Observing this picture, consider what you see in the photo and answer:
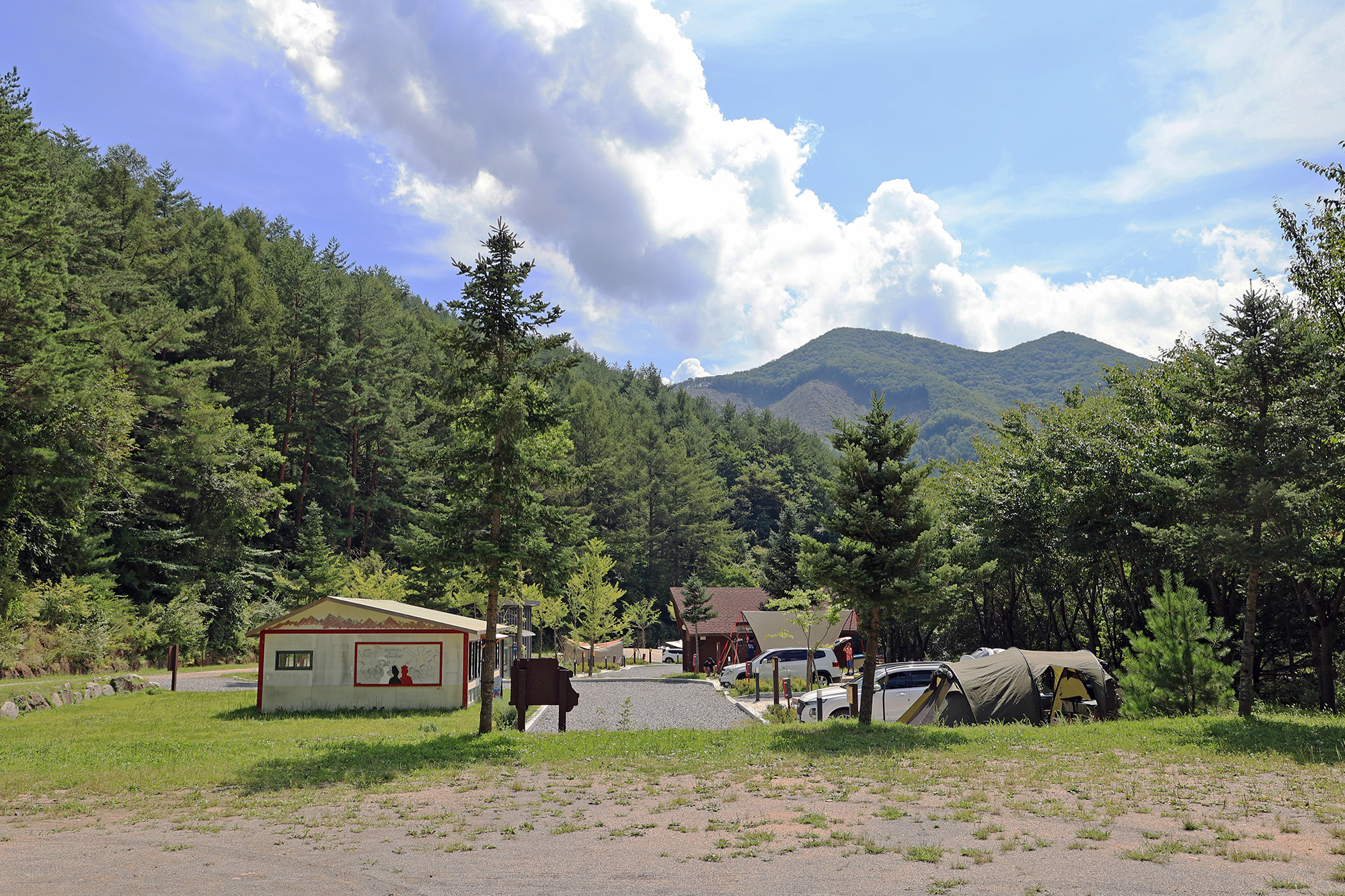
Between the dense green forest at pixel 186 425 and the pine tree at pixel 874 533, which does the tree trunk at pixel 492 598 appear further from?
the pine tree at pixel 874 533

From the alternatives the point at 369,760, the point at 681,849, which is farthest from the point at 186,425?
the point at 681,849

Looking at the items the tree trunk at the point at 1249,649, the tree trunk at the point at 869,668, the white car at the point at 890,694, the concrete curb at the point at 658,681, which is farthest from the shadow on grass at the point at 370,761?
the concrete curb at the point at 658,681

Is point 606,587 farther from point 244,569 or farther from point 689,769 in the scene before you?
point 689,769

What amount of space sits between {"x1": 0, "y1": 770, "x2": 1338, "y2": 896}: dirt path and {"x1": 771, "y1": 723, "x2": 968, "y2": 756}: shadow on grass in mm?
3907

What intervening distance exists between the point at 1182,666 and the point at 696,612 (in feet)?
105

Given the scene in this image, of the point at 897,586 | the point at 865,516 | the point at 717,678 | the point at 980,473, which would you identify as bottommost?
the point at 717,678

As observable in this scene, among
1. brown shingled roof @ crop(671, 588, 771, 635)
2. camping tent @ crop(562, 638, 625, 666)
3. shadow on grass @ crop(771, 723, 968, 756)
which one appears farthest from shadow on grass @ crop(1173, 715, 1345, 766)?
camping tent @ crop(562, 638, 625, 666)

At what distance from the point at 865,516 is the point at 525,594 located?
1409 inches

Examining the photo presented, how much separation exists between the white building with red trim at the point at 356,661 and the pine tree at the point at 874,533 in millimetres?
11927

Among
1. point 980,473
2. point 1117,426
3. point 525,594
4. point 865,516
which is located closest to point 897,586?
point 865,516

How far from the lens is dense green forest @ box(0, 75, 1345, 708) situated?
1706 centimetres

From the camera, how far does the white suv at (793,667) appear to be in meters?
34.0

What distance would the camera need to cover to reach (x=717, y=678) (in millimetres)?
41156

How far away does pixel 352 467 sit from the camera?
186 ft
